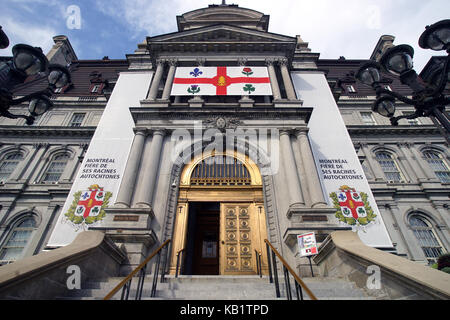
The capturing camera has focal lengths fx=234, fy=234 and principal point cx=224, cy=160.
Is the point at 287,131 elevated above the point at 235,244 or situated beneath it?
elevated above

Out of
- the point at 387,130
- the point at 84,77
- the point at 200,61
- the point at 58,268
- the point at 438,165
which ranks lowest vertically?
the point at 58,268

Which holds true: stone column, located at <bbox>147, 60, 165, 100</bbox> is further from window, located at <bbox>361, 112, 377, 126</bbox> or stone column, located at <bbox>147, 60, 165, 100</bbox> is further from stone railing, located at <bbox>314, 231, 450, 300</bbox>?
window, located at <bbox>361, 112, 377, 126</bbox>

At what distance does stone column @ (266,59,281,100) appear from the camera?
44.2ft

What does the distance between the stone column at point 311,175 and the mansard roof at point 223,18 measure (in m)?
13.9

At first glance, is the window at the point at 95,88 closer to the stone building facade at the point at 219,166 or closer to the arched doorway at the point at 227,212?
the stone building facade at the point at 219,166

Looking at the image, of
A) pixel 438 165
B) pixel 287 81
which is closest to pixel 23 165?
pixel 287 81

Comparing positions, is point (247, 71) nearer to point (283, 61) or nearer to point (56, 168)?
point (283, 61)

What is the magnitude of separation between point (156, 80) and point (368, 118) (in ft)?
64.5

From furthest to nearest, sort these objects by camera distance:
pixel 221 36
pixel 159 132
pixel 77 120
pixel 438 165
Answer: pixel 77 120 → pixel 438 165 → pixel 221 36 → pixel 159 132

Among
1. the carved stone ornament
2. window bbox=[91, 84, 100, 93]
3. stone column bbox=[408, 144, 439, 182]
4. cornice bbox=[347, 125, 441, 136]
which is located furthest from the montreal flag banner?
stone column bbox=[408, 144, 439, 182]

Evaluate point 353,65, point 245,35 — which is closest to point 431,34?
point 245,35

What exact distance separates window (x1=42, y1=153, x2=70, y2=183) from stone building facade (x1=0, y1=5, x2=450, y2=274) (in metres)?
0.09

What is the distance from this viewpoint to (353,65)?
92.0ft

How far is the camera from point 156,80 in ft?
47.1
